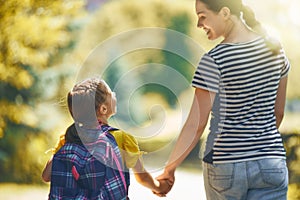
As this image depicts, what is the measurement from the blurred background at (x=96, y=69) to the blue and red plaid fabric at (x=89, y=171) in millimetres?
1172

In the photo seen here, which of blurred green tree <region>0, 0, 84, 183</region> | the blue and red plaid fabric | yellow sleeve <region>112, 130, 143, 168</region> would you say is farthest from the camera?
blurred green tree <region>0, 0, 84, 183</region>

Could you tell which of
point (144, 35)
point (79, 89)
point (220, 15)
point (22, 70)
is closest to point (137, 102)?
point (144, 35)

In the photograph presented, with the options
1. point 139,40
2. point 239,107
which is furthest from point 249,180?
point 139,40

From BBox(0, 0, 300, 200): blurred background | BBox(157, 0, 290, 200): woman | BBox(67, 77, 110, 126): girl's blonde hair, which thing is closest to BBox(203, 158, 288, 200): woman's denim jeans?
BBox(157, 0, 290, 200): woman

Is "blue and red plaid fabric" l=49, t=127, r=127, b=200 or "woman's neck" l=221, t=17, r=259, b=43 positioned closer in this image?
"woman's neck" l=221, t=17, r=259, b=43

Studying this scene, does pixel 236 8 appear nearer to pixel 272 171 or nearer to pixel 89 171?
pixel 272 171

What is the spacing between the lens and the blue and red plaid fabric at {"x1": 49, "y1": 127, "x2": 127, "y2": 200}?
101 inches

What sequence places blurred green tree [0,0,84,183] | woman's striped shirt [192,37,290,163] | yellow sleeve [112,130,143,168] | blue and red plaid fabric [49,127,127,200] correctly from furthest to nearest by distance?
blurred green tree [0,0,84,183]
yellow sleeve [112,130,143,168]
blue and red plaid fabric [49,127,127,200]
woman's striped shirt [192,37,290,163]

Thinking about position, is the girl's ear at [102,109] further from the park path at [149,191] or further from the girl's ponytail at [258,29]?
the park path at [149,191]

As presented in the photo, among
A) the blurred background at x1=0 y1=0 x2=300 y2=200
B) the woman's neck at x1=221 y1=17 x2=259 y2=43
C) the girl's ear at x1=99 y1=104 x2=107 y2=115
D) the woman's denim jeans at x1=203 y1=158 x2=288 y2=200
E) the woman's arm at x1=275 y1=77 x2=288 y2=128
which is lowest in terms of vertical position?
the woman's denim jeans at x1=203 y1=158 x2=288 y2=200

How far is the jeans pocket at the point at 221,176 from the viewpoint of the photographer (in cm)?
222

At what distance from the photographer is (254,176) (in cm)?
221

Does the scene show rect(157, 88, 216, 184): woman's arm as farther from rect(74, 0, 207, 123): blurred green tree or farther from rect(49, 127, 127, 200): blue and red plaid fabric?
rect(74, 0, 207, 123): blurred green tree

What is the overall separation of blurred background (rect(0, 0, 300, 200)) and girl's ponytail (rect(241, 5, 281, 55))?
143 cm
